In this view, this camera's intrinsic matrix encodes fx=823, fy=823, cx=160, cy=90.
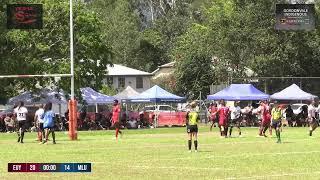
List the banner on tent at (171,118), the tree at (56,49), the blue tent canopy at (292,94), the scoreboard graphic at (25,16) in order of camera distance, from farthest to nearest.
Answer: the banner on tent at (171,118) → the blue tent canopy at (292,94) → the tree at (56,49) → the scoreboard graphic at (25,16)

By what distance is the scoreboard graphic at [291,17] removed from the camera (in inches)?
1971

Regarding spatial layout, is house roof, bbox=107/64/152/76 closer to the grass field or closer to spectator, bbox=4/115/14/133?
spectator, bbox=4/115/14/133

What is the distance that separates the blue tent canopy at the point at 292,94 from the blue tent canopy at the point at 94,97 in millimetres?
13103

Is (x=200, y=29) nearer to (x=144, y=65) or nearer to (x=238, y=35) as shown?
(x=238, y=35)

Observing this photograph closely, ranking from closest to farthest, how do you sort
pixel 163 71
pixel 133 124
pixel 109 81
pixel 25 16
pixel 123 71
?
pixel 25 16
pixel 133 124
pixel 109 81
pixel 123 71
pixel 163 71

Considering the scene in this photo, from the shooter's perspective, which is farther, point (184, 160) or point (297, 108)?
point (297, 108)

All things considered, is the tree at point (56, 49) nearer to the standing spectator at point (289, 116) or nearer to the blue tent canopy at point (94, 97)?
the blue tent canopy at point (94, 97)

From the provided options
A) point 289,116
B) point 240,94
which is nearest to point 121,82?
point 240,94

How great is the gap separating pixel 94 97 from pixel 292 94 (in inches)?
631

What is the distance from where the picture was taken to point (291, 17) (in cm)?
5031

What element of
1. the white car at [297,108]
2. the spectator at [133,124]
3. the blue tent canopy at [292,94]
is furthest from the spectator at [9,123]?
the white car at [297,108]

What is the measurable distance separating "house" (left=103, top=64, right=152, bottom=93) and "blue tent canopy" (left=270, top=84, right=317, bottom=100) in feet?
142

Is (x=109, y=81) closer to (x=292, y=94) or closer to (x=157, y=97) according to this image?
(x=157, y=97)

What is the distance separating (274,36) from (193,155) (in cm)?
5208
